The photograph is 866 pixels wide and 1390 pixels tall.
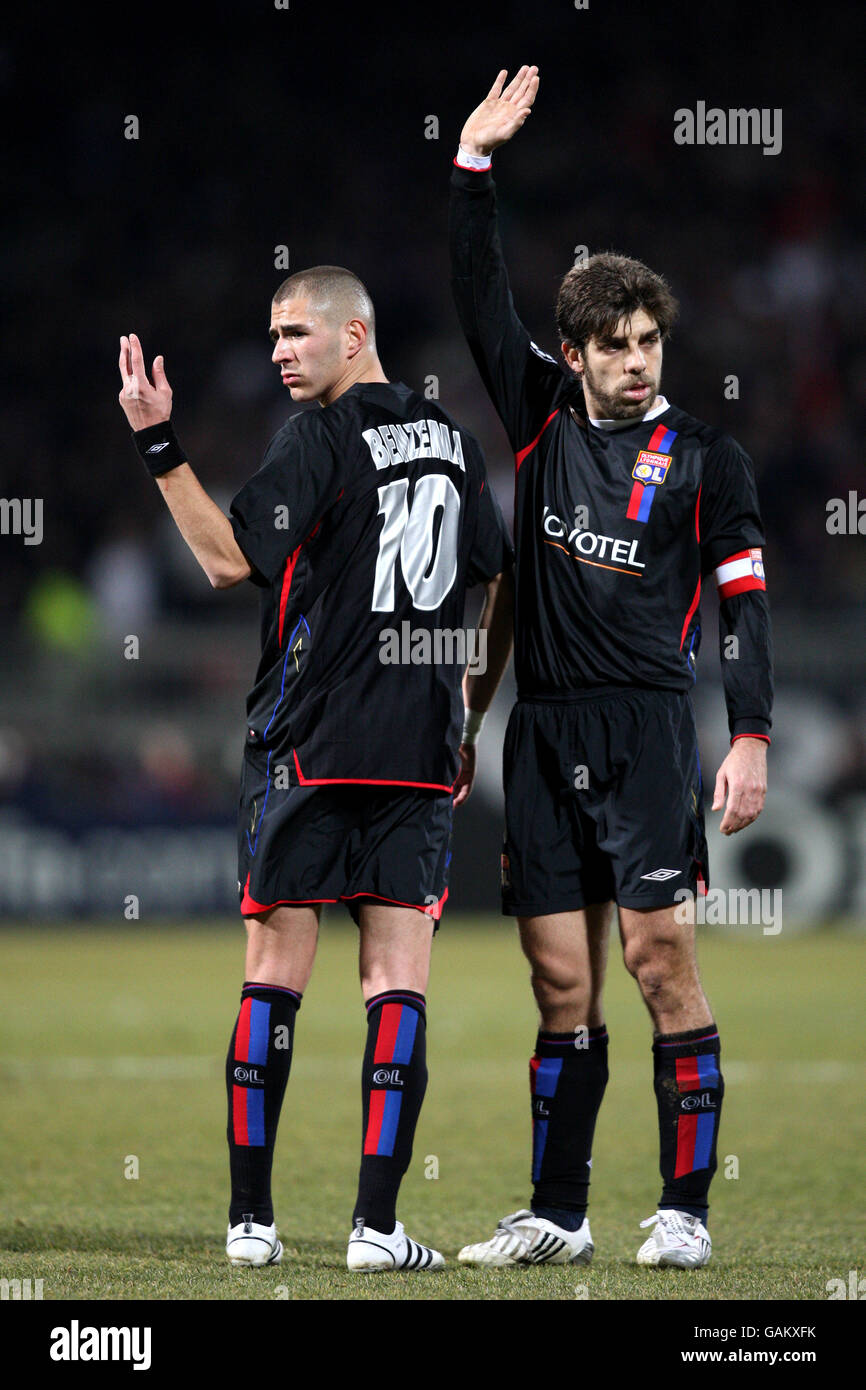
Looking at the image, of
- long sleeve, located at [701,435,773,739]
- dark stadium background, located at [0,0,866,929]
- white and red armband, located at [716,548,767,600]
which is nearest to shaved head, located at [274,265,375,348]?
long sleeve, located at [701,435,773,739]

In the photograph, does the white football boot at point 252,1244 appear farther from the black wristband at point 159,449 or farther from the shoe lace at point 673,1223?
the black wristband at point 159,449

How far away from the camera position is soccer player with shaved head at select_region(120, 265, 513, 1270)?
11.9ft

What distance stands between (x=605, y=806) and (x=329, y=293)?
133 cm

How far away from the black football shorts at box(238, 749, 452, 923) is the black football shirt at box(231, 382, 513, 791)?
5cm

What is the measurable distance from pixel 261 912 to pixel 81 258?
14.8 meters

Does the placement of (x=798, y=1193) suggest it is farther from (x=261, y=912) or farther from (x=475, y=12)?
(x=475, y=12)

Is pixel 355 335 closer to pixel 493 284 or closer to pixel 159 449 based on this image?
pixel 493 284

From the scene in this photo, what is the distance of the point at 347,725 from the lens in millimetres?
3707

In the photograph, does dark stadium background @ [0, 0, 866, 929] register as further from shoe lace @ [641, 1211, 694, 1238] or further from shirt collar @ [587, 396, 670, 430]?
shoe lace @ [641, 1211, 694, 1238]

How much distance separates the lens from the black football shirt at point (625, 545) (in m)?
3.91

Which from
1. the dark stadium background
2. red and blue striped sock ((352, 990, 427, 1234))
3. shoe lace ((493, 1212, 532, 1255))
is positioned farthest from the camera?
the dark stadium background

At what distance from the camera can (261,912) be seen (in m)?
3.70

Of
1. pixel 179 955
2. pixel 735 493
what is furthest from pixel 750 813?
pixel 179 955
